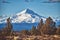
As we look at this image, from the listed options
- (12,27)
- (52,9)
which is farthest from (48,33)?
(12,27)

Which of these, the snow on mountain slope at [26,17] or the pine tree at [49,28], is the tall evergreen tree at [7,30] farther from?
the pine tree at [49,28]

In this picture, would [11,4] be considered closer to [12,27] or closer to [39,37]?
[12,27]

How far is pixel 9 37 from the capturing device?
2398 mm

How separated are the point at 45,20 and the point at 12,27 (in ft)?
1.42

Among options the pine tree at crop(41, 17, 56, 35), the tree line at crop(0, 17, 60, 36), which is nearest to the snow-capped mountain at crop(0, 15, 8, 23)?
the tree line at crop(0, 17, 60, 36)

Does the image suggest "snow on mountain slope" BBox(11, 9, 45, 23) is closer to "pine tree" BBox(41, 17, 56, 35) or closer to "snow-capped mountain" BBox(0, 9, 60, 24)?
"snow-capped mountain" BBox(0, 9, 60, 24)

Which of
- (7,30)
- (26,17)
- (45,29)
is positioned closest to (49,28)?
(45,29)

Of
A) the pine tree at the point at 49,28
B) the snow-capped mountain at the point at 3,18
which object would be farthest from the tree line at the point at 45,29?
the snow-capped mountain at the point at 3,18

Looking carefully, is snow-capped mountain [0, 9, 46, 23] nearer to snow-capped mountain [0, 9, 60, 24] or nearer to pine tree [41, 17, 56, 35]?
snow-capped mountain [0, 9, 60, 24]

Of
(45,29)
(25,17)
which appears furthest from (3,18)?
(45,29)

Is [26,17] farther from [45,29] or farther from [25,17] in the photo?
[45,29]

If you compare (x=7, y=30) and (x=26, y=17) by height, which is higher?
(x=26, y=17)

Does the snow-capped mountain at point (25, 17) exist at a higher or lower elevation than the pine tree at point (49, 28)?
higher

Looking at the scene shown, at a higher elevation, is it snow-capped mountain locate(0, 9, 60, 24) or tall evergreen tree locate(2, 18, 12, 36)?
snow-capped mountain locate(0, 9, 60, 24)
